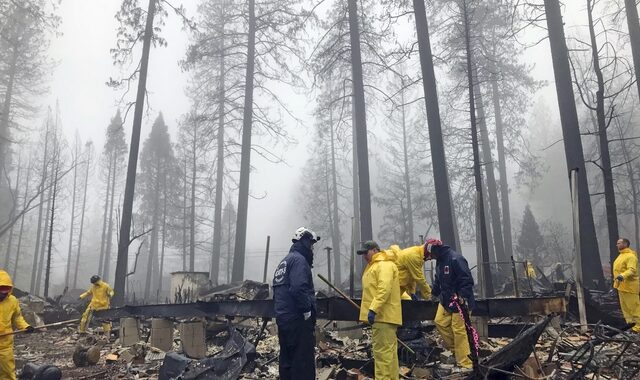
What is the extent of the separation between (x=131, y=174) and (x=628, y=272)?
16.1m

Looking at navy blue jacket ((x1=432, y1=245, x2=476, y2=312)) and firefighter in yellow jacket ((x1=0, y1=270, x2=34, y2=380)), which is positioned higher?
navy blue jacket ((x1=432, y1=245, x2=476, y2=312))

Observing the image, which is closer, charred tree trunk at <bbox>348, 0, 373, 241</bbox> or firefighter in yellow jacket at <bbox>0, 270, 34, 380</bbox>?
firefighter in yellow jacket at <bbox>0, 270, 34, 380</bbox>

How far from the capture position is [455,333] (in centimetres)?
677

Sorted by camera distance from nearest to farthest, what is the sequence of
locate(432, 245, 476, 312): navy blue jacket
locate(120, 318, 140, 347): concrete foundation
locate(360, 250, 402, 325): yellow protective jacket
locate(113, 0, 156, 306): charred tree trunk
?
1. locate(360, 250, 402, 325): yellow protective jacket
2. locate(432, 245, 476, 312): navy blue jacket
3. locate(120, 318, 140, 347): concrete foundation
4. locate(113, 0, 156, 306): charred tree trunk

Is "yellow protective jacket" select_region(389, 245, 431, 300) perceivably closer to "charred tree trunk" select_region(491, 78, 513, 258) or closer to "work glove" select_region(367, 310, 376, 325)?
"work glove" select_region(367, 310, 376, 325)

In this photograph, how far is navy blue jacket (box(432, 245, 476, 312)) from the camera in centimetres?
684

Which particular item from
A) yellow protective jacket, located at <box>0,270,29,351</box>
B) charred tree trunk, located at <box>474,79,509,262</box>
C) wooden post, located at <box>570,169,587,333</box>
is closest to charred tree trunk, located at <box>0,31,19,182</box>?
yellow protective jacket, located at <box>0,270,29,351</box>

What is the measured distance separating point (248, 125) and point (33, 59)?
1456cm

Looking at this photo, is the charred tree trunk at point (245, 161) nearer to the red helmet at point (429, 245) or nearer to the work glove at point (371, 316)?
the red helmet at point (429, 245)

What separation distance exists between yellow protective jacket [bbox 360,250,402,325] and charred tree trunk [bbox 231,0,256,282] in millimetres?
13023

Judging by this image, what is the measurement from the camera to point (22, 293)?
1596 cm

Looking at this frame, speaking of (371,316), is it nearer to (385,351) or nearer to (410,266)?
(385,351)

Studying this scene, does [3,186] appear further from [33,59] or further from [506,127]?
[506,127]

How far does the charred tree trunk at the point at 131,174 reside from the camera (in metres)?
16.0
